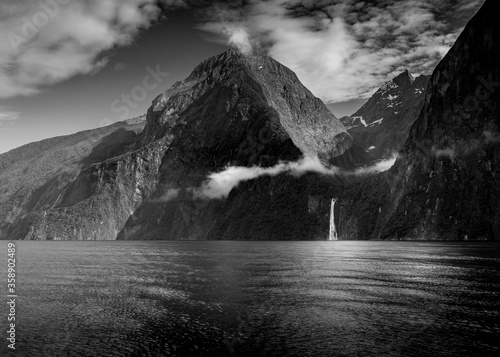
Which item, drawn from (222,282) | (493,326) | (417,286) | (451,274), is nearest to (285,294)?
Result: (222,282)

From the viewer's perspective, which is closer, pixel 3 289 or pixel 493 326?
pixel 493 326

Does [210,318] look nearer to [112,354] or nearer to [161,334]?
[161,334]

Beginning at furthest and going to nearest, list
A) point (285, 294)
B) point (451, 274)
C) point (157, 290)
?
point (451, 274) → point (157, 290) → point (285, 294)

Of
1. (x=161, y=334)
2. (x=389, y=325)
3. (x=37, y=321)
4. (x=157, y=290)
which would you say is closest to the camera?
(x=161, y=334)

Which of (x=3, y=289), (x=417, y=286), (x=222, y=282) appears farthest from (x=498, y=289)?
(x=3, y=289)

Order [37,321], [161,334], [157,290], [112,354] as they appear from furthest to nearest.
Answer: [157,290] → [37,321] → [161,334] → [112,354]

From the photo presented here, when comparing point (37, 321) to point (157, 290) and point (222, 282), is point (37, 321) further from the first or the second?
point (222, 282)

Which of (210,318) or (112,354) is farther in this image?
(210,318)

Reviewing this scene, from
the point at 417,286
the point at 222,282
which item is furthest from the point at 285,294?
the point at 417,286

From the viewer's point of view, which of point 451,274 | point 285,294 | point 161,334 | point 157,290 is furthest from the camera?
point 451,274
